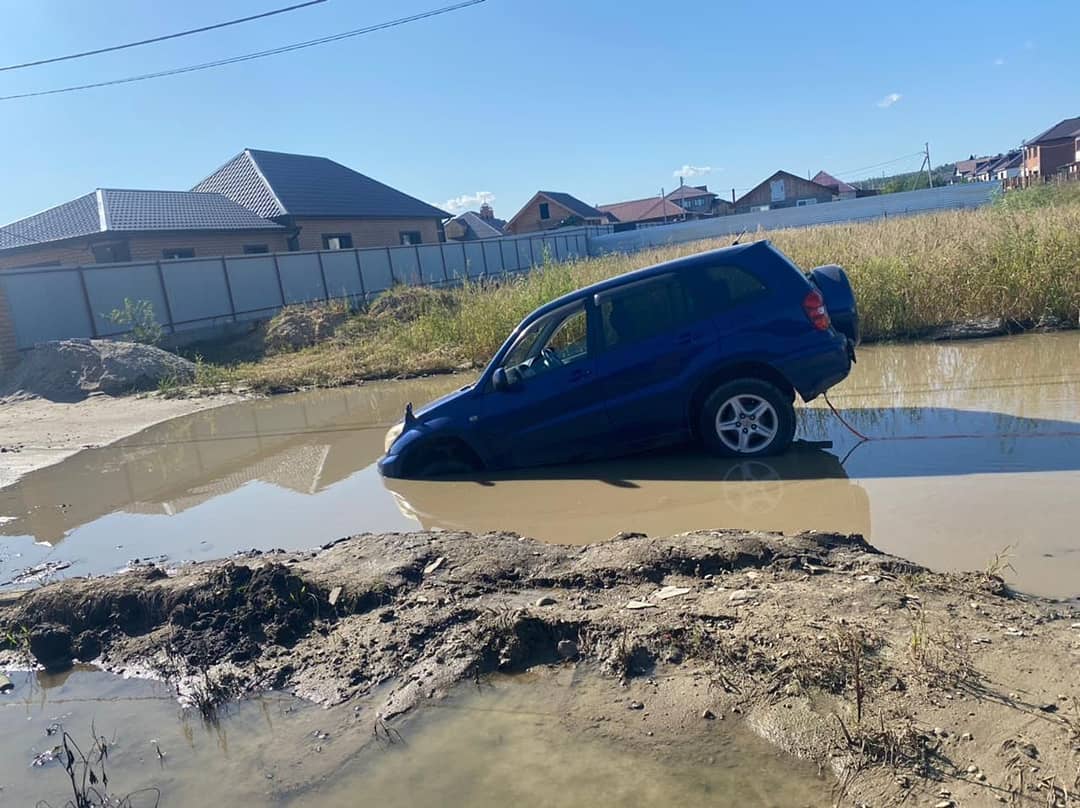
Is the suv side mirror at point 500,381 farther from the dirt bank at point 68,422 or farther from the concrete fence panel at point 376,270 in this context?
the concrete fence panel at point 376,270

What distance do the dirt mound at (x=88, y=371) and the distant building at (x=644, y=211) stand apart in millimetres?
67185

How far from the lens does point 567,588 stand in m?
4.20

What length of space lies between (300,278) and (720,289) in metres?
21.3

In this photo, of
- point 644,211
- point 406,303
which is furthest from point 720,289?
point 644,211

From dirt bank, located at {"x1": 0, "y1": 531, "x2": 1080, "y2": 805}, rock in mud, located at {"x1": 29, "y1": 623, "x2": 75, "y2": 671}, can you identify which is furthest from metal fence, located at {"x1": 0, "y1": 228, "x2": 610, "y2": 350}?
rock in mud, located at {"x1": 29, "y1": 623, "x2": 75, "y2": 671}

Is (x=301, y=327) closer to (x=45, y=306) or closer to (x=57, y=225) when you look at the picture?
(x=45, y=306)

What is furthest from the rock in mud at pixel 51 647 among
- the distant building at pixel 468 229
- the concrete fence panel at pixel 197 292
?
the distant building at pixel 468 229

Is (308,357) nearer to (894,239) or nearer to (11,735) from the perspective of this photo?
(894,239)

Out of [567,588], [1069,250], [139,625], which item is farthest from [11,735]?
[1069,250]

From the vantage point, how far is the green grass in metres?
12.0

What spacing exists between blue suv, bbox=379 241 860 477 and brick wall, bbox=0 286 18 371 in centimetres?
1474

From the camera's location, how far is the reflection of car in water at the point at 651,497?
17.8ft

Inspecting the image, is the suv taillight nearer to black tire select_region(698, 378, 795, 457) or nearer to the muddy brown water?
black tire select_region(698, 378, 795, 457)

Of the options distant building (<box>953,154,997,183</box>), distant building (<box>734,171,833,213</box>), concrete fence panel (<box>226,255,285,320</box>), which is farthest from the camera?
distant building (<box>953,154,997,183</box>)
